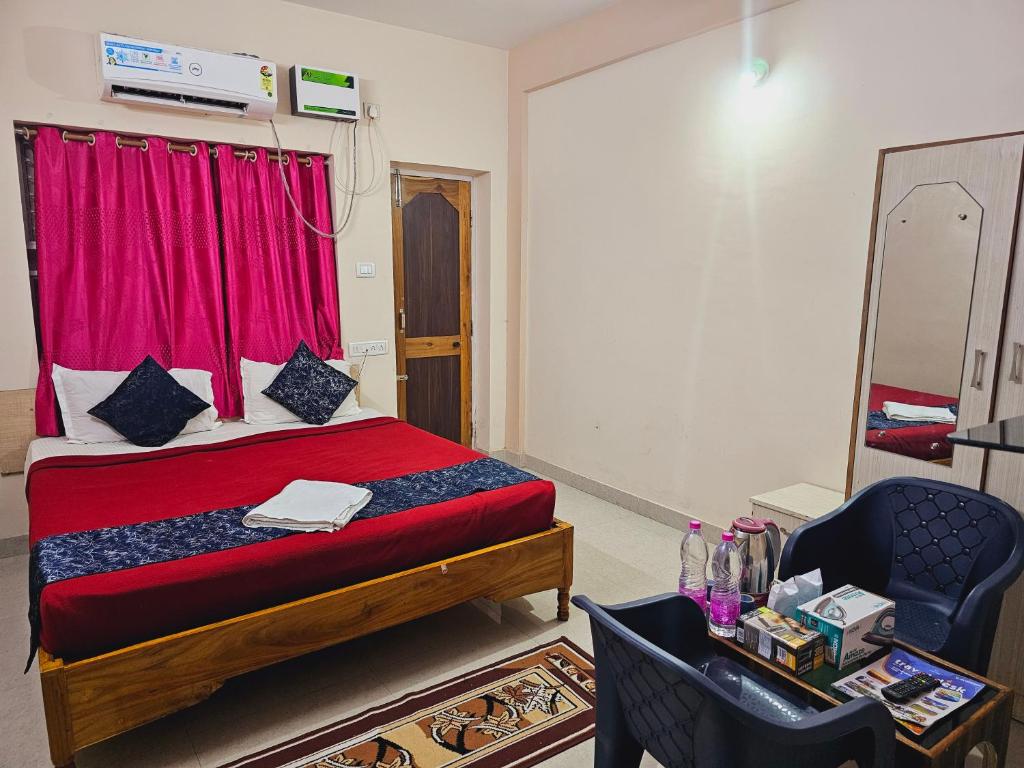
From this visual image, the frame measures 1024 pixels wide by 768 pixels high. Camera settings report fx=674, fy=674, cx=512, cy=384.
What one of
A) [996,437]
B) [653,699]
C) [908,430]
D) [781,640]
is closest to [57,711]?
[653,699]

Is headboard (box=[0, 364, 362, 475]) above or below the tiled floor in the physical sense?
above

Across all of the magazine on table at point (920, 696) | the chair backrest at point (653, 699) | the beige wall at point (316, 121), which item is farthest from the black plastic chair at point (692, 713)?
the beige wall at point (316, 121)

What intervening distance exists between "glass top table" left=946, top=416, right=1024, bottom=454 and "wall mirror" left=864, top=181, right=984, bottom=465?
96cm

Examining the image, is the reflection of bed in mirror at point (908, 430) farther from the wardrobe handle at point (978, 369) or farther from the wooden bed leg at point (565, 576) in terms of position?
the wooden bed leg at point (565, 576)

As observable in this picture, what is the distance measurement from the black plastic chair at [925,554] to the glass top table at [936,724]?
0.31 meters

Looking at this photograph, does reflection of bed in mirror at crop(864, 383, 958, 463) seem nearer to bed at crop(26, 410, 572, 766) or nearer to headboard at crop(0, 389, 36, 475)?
bed at crop(26, 410, 572, 766)

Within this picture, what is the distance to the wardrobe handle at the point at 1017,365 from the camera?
2.40 m

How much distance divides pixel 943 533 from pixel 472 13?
382 centimetres

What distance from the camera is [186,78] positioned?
3586 millimetres

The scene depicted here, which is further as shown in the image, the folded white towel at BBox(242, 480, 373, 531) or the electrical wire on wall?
the electrical wire on wall

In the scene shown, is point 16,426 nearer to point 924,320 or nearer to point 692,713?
point 692,713

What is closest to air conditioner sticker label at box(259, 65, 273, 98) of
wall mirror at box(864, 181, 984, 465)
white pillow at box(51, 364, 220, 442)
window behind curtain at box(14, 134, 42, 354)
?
window behind curtain at box(14, 134, 42, 354)

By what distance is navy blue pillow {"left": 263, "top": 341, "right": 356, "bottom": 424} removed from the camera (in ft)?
13.1

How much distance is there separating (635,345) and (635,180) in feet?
3.30
